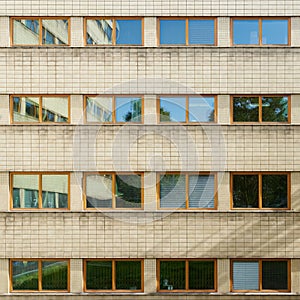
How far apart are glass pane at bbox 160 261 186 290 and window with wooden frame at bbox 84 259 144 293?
0.74 m

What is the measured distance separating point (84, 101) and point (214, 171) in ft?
16.2

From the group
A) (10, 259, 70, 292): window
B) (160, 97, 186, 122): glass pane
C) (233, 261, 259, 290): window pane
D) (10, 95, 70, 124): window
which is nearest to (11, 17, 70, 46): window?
(10, 95, 70, 124): window

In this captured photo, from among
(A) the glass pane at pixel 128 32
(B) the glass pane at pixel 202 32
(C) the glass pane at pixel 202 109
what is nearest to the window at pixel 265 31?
(B) the glass pane at pixel 202 32

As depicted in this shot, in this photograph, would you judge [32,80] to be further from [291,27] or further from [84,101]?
[291,27]

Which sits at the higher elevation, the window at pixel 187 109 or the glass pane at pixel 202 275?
the window at pixel 187 109

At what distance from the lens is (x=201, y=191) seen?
50.0 ft

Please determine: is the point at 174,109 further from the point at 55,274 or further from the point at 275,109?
the point at 55,274

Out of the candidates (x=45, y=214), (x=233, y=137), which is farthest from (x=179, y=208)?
(x=45, y=214)

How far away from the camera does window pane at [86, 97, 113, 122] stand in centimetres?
1534

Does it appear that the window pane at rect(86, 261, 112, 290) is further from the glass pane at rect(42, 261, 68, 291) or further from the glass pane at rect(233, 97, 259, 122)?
the glass pane at rect(233, 97, 259, 122)

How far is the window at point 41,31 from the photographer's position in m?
15.4

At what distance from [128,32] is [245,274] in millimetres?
9054

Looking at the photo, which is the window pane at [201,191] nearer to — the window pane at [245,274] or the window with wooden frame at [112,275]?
the window pane at [245,274]

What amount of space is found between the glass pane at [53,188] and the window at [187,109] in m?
3.91
